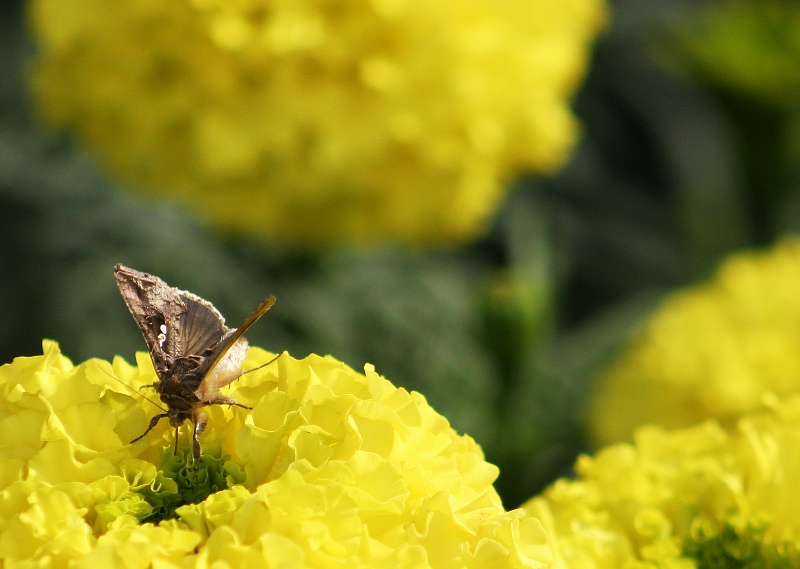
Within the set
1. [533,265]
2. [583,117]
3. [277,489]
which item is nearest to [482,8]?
[533,265]

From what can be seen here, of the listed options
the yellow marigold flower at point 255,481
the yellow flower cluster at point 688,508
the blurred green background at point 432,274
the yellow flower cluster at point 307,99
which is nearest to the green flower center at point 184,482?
the yellow marigold flower at point 255,481

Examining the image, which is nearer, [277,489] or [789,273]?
[277,489]

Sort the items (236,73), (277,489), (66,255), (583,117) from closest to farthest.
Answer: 1. (277,489)
2. (236,73)
3. (66,255)
4. (583,117)

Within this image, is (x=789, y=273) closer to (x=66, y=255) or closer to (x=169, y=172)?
(x=169, y=172)

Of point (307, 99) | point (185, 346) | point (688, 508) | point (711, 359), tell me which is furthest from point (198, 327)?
point (711, 359)

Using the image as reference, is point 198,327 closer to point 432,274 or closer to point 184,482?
point 184,482

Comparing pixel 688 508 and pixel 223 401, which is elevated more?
pixel 688 508
